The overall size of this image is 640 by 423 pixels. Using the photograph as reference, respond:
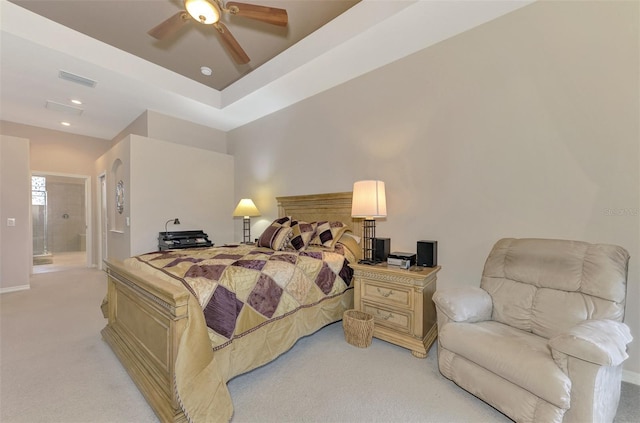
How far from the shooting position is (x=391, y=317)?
2.44 metres

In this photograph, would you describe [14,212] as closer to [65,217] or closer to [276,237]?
[276,237]

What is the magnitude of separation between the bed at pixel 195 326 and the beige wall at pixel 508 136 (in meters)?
1.27

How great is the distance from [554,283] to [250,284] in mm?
2193

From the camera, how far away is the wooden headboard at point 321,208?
3434 millimetres

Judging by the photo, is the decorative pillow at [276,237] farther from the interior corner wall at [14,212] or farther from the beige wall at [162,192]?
the interior corner wall at [14,212]

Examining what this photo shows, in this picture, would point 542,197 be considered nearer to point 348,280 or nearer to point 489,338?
point 489,338

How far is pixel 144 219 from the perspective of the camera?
4.19 m

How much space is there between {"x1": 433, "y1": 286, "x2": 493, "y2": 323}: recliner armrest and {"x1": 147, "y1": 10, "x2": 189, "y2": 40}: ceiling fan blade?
122 inches

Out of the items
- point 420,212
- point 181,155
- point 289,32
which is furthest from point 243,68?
point 420,212

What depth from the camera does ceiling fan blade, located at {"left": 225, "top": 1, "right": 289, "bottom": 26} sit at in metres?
2.12

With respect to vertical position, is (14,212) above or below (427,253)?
above

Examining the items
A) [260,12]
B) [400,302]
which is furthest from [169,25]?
[400,302]

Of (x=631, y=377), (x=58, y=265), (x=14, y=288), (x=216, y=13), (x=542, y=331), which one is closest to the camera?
(x=542, y=331)

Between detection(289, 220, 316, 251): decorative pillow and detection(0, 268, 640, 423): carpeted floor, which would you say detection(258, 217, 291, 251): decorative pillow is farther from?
detection(0, 268, 640, 423): carpeted floor
